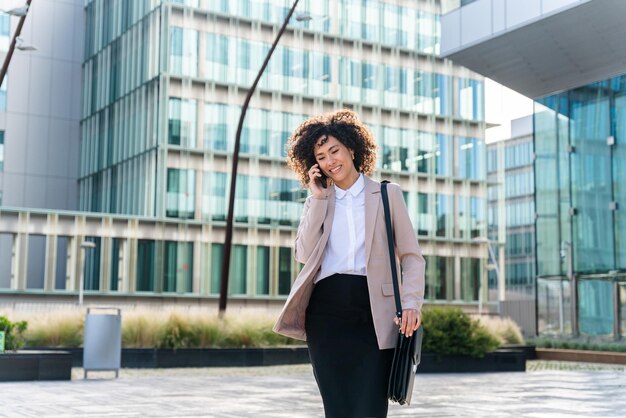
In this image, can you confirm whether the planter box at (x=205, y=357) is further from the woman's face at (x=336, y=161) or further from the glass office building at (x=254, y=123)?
the glass office building at (x=254, y=123)

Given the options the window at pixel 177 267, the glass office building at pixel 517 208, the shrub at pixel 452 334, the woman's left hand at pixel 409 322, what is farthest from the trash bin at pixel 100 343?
the glass office building at pixel 517 208

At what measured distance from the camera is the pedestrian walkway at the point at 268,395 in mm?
10961

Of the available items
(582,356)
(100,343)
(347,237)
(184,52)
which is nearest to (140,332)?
(100,343)

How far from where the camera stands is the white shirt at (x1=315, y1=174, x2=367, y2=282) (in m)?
4.17

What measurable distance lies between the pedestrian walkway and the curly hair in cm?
634

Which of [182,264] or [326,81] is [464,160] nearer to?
[326,81]

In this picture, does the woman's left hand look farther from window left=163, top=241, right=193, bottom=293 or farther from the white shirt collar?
window left=163, top=241, right=193, bottom=293

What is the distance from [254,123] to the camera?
165ft

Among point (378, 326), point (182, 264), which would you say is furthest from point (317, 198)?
point (182, 264)

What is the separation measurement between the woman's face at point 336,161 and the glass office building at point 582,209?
20.6 metres

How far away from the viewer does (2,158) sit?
175 ft

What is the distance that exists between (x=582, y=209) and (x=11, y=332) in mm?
15765

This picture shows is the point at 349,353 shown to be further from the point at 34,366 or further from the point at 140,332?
the point at 140,332

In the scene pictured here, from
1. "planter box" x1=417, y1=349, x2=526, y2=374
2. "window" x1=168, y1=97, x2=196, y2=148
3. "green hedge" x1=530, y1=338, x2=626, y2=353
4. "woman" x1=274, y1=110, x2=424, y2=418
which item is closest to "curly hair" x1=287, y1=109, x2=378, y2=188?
"woman" x1=274, y1=110, x2=424, y2=418
